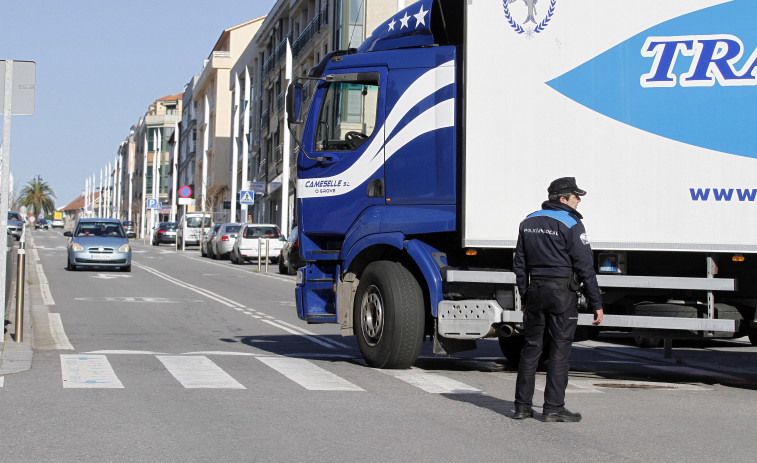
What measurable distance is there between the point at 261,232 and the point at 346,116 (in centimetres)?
2991

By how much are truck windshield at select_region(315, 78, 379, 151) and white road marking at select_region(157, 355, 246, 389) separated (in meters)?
2.56

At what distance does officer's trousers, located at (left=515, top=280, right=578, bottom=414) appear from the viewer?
7676 millimetres

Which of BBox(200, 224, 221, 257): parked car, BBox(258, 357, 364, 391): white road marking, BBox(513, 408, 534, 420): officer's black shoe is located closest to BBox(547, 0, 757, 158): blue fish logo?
BBox(513, 408, 534, 420): officer's black shoe

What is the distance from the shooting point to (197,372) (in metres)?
10.3

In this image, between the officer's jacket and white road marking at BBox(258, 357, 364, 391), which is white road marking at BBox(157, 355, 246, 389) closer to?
white road marking at BBox(258, 357, 364, 391)

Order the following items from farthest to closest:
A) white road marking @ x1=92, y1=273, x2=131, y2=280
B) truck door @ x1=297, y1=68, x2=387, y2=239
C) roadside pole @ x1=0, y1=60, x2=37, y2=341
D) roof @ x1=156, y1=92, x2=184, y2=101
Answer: roof @ x1=156, y1=92, x2=184, y2=101
white road marking @ x1=92, y1=273, x2=131, y2=280
roadside pole @ x1=0, y1=60, x2=37, y2=341
truck door @ x1=297, y1=68, x2=387, y2=239

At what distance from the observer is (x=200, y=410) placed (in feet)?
26.2

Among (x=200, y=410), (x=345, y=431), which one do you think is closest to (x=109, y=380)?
(x=200, y=410)

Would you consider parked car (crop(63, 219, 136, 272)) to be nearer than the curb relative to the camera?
No

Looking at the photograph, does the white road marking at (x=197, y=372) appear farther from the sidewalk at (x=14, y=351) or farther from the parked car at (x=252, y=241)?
the parked car at (x=252, y=241)

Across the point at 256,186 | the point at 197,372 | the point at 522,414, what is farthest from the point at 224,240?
the point at 522,414

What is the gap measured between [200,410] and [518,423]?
229cm

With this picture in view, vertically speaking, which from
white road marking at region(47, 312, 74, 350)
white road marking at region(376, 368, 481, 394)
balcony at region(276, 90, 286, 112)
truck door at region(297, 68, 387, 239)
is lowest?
white road marking at region(376, 368, 481, 394)

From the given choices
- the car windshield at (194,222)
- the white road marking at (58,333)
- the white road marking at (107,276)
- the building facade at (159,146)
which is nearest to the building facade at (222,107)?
the car windshield at (194,222)
